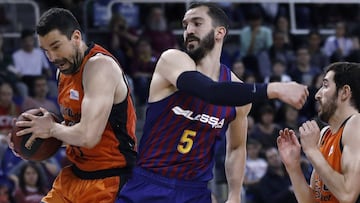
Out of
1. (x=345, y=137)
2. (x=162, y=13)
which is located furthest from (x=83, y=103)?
(x=162, y=13)

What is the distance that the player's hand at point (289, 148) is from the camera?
6.39 metres

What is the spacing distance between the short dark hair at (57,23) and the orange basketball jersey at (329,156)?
1.87 m

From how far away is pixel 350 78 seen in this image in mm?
6285

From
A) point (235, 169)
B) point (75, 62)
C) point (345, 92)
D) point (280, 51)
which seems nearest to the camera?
point (345, 92)

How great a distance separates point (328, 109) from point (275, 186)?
18.6ft

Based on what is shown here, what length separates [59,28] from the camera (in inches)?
253

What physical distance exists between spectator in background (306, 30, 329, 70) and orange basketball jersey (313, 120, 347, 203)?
8757mm

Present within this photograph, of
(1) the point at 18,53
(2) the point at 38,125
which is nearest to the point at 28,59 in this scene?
(1) the point at 18,53

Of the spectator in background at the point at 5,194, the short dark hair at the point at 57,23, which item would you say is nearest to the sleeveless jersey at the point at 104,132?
the short dark hair at the point at 57,23

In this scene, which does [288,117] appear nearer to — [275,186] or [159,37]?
[275,186]

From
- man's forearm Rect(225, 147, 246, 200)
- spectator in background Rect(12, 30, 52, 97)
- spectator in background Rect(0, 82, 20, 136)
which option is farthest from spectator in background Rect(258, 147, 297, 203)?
man's forearm Rect(225, 147, 246, 200)

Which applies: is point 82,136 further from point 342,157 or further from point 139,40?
point 139,40

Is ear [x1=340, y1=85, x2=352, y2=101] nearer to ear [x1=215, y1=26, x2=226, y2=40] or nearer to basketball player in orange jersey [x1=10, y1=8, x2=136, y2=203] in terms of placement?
ear [x1=215, y1=26, x2=226, y2=40]

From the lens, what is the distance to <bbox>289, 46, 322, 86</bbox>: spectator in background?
1450cm
